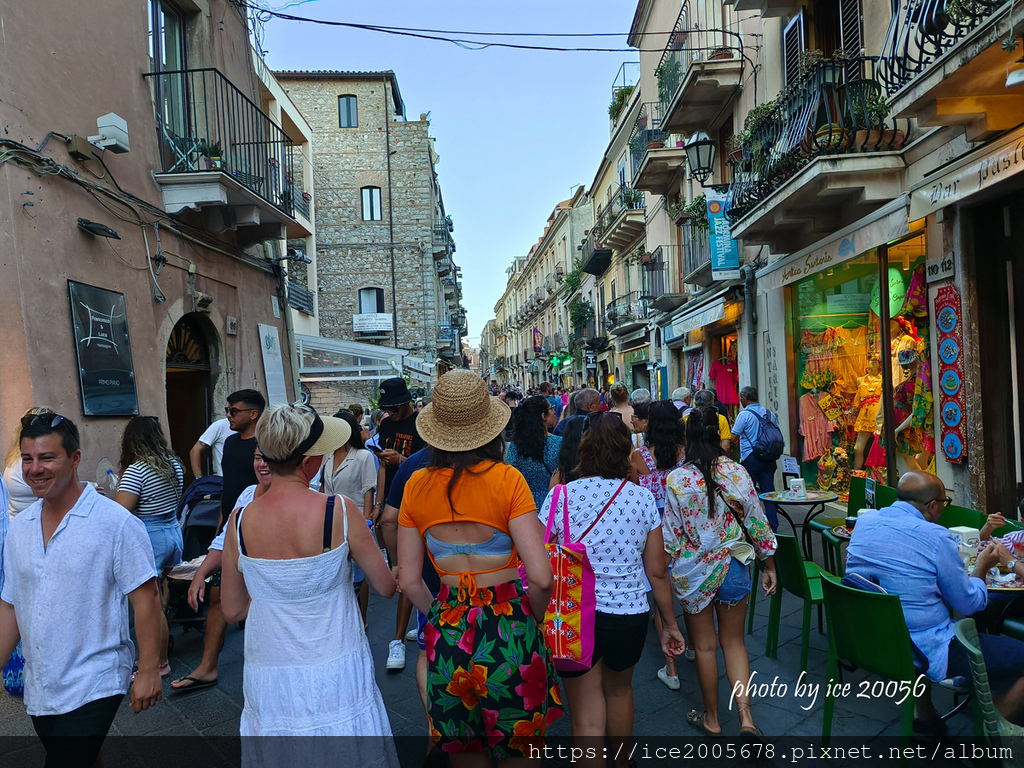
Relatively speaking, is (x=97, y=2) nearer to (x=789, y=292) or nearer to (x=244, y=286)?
(x=244, y=286)

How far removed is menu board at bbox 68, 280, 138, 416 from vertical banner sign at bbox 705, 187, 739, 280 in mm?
9673

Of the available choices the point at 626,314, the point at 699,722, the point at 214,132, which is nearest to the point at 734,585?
the point at 699,722

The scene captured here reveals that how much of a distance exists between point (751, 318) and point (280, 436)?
11.4 metres

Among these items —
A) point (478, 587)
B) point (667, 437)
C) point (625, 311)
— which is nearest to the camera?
point (478, 587)

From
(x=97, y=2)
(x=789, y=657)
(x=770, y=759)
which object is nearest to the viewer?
(x=770, y=759)

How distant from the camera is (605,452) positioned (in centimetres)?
310

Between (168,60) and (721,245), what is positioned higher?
(168,60)

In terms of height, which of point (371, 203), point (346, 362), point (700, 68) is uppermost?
point (371, 203)

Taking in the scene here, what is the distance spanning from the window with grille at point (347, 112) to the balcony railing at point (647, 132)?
488 inches

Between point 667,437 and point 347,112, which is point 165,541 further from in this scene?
point 347,112

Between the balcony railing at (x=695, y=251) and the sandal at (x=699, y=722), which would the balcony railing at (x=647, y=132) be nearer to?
the balcony railing at (x=695, y=251)

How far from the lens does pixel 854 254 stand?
812 centimetres

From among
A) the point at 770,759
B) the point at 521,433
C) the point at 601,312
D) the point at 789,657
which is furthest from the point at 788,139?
the point at 601,312

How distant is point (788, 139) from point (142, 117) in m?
7.94
